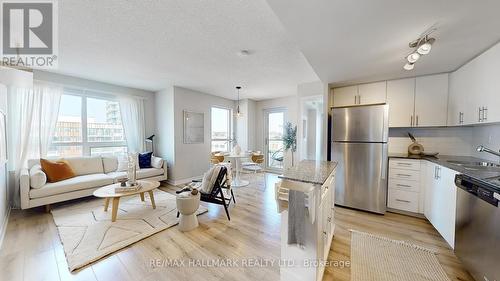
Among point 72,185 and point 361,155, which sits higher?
point 361,155

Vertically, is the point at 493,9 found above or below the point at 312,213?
above

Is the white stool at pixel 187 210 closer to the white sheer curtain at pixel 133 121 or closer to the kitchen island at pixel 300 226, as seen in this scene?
the kitchen island at pixel 300 226

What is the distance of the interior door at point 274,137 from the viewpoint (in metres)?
5.83

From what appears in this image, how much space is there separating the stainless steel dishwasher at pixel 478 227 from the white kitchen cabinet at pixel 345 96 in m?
1.99

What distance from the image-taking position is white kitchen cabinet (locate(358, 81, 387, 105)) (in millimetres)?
3135

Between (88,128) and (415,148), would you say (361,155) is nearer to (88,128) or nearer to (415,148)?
(415,148)

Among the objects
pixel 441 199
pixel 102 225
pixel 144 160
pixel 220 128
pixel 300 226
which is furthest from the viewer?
pixel 220 128

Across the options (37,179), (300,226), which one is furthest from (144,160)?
(300,226)

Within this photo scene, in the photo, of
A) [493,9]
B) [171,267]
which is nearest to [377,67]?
[493,9]

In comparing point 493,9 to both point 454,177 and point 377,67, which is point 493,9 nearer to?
point 377,67

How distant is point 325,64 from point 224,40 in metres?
1.43

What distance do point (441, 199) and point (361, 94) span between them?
1.96 meters

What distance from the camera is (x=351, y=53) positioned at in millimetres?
2176

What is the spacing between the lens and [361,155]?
9.49ft
